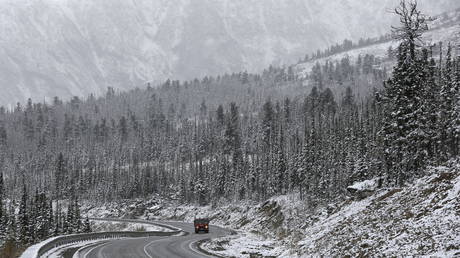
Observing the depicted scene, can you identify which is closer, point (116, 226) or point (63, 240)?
point (63, 240)

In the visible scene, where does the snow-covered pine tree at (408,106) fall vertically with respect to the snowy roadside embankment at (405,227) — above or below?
above

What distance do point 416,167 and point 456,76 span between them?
17.0m

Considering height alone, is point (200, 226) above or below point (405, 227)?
below

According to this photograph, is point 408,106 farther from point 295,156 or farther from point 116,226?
point 116,226

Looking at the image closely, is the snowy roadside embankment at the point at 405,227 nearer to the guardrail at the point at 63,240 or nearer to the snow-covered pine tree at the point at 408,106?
the snow-covered pine tree at the point at 408,106

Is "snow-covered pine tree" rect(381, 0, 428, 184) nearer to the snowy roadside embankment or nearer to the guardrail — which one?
the snowy roadside embankment

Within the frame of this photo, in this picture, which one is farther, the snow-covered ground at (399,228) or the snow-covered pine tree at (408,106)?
the snow-covered pine tree at (408,106)

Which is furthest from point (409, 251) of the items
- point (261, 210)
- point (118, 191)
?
point (118, 191)

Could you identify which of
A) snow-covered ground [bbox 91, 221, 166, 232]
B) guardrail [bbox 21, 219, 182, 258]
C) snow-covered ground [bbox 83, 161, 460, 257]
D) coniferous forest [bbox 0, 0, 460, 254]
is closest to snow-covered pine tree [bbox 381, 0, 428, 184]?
coniferous forest [bbox 0, 0, 460, 254]

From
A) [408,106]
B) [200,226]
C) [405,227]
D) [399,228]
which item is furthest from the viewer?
[200,226]

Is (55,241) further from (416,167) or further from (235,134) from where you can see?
(235,134)

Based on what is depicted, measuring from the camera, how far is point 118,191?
492ft

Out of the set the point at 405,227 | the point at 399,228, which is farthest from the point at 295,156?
the point at 405,227

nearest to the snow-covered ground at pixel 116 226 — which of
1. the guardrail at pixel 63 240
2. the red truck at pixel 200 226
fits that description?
the red truck at pixel 200 226
